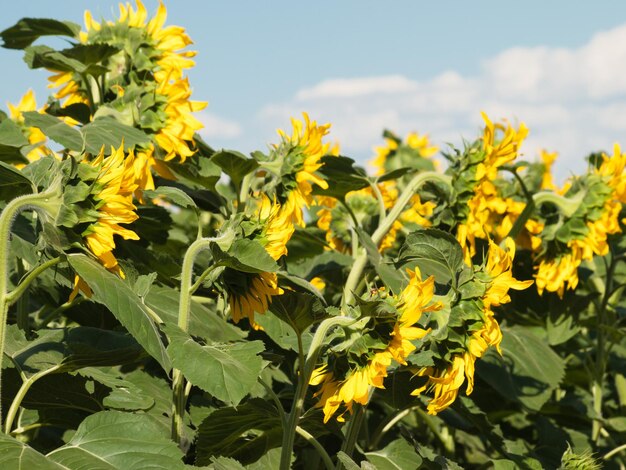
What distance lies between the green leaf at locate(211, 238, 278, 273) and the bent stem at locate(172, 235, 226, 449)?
0.09 feet

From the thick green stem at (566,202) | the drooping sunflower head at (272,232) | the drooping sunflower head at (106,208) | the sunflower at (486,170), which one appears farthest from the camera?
the thick green stem at (566,202)

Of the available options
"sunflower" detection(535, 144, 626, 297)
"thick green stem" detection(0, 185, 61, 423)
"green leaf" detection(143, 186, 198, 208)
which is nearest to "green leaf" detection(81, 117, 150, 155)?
"green leaf" detection(143, 186, 198, 208)

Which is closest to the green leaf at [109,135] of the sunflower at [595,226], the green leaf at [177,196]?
the green leaf at [177,196]

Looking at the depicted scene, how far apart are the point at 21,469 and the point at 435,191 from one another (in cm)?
159

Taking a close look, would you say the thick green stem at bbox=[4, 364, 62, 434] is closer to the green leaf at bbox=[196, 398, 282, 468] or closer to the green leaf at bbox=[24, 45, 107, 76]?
the green leaf at bbox=[196, 398, 282, 468]

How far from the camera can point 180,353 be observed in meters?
1.58

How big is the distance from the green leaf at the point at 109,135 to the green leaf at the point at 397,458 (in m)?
0.85

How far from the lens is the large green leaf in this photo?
2693 millimetres

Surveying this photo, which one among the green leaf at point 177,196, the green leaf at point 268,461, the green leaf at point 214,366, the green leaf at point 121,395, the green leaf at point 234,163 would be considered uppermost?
the green leaf at point 234,163

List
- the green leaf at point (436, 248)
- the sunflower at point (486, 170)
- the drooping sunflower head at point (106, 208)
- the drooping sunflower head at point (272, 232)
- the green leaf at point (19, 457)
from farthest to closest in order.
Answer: the sunflower at point (486, 170)
the green leaf at point (436, 248)
the drooping sunflower head at point (272, 232)
the drooping sunflower head at point (106, 208)
the green leaf at point (19, 457)

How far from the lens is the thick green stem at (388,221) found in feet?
8.11

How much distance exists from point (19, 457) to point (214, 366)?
33 centimetres

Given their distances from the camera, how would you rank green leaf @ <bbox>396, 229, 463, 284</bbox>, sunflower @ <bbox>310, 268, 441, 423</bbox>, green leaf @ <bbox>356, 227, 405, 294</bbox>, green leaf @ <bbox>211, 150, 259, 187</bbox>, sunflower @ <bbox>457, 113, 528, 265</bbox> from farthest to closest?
1. sunflower @ <bbox>457, 113, 528, 265</bbox>
2. green leaf @ <bbox>211, 150, 259, 187</bbox>
3. green leaf @ <bbox>356, 227, 405, 294</bbox>
4. green leaf @ <bbox>396, 229, 463, 284</bbox>
5. sunflower @ <bbox>310, 268, 441, 423</bbox>

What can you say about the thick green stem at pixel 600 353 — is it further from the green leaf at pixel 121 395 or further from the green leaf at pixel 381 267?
the green leaf at pixel 121 395
